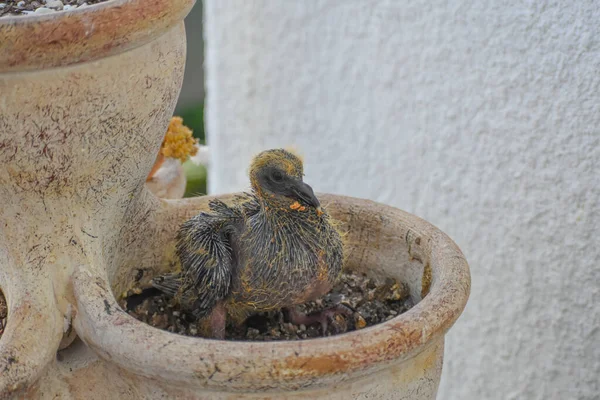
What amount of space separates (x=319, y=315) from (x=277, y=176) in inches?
7.6

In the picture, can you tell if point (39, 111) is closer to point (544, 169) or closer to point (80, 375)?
point (80, 375)

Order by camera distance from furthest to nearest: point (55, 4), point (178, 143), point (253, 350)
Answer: point (178, 143)
point (55, 4)
point (253, 350)

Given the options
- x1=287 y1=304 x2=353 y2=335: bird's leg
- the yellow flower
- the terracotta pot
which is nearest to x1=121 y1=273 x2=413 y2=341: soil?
x1=287 y1=304 x2=353 y2=335: bird's leg

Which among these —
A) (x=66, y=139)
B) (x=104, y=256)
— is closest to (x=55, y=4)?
(x=66, y=139)

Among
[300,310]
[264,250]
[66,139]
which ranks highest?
[66,139]

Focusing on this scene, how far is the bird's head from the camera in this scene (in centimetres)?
80

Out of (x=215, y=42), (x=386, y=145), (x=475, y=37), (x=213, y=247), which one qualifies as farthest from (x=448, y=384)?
(x=215, y=42)

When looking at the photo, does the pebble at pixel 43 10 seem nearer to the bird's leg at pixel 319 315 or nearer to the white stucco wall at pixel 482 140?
the bird's leg at pixel 319 315

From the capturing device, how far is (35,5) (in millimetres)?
794

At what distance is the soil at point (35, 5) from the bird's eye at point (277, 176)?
0.75 feet

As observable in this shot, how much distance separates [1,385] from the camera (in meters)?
0.71

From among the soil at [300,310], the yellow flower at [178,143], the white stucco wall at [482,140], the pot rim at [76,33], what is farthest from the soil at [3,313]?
the white stucco wall at [482,140]

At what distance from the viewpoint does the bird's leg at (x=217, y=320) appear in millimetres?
869

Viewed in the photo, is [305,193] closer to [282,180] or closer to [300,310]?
[282,180]
